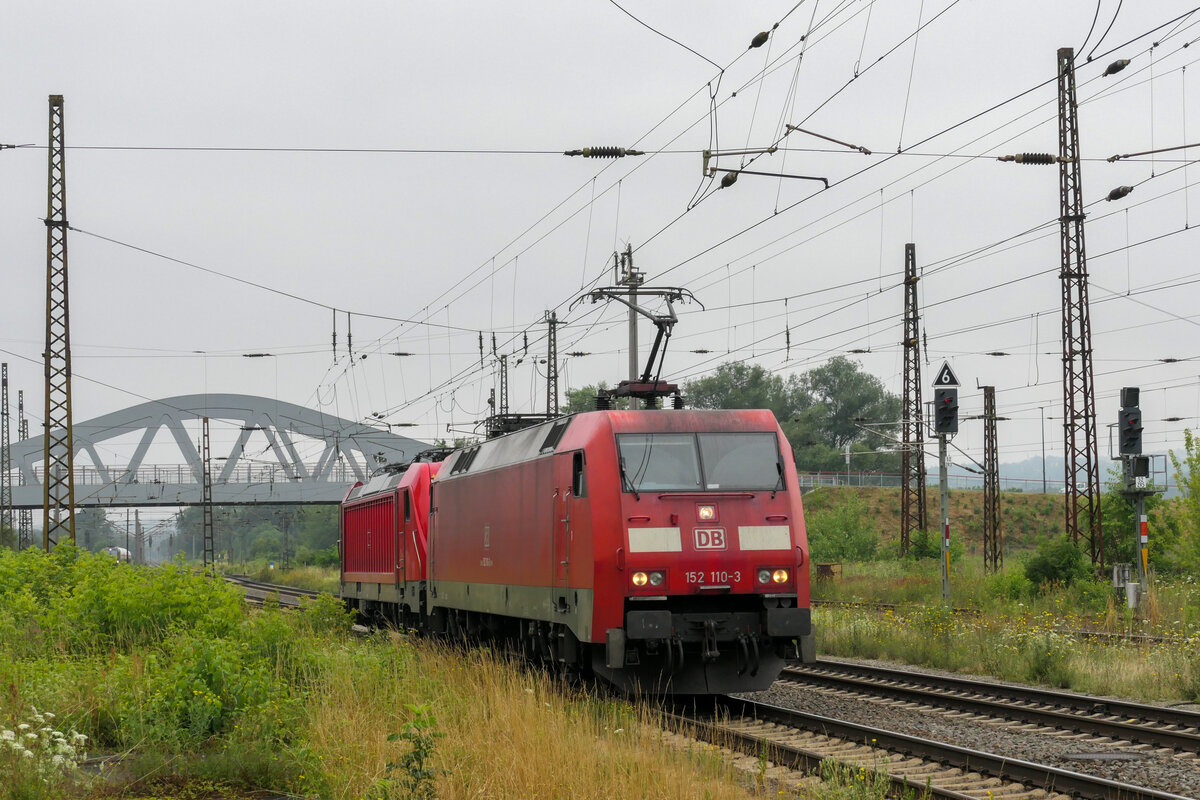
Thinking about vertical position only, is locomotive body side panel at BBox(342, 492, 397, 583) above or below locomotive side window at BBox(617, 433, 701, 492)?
below

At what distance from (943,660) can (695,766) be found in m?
10.5

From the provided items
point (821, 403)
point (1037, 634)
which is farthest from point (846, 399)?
point (1037, 634)

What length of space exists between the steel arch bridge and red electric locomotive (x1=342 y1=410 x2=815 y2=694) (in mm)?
52787

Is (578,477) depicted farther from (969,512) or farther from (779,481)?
(969,512)

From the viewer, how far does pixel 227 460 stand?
78875 millimetres

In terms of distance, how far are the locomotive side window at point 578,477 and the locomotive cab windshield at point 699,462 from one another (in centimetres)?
53

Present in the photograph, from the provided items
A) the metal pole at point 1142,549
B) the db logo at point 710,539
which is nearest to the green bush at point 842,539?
the metal pole at point 1142,549

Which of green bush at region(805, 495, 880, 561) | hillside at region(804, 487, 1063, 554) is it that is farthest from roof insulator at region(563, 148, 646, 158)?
hillside at region(804, 487, 1063, 554)

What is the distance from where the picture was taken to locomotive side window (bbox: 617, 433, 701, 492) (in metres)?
14.1

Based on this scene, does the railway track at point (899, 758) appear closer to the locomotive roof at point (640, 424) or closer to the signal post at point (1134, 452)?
the locomotive roof at point (640, 424)

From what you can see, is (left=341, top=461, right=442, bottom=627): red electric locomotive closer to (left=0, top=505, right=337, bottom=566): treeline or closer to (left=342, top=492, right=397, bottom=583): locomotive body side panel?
(left=342, top=492, right=397, bottom=583): locomotive body side panel

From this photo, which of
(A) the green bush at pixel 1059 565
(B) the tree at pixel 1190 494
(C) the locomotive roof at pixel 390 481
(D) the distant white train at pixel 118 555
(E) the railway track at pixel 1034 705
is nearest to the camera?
(E) the railway track at pixel 1034 705

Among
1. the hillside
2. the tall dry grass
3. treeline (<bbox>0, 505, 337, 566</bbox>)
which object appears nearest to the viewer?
the tall dry grass

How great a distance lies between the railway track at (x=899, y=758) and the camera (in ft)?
31.5
